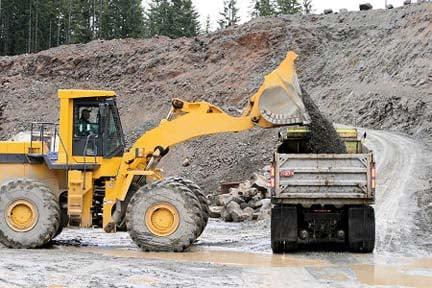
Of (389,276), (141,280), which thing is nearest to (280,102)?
(389,276)

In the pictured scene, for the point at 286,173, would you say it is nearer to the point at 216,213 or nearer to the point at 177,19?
the point at 216,213

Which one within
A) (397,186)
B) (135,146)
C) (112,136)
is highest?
(112,136)

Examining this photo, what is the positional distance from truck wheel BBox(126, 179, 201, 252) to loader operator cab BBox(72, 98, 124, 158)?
Answer: 1413 millimetres

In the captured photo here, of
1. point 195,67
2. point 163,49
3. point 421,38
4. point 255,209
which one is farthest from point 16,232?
point 163,49

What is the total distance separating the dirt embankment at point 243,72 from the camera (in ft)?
127

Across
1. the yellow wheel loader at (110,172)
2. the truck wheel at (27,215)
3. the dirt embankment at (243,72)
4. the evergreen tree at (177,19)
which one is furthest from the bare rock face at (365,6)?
the truck wheel at (27,215)

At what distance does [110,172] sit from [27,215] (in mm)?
1784

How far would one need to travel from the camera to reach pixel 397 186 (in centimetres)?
2255

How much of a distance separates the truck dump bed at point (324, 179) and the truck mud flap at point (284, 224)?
21cm

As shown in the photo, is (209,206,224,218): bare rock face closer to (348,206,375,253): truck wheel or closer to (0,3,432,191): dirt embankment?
(348,206,375,253): truck wheel

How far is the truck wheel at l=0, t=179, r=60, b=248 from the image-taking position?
1403 cm

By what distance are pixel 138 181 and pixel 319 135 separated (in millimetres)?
3833

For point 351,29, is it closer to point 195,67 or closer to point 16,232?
point 195,67

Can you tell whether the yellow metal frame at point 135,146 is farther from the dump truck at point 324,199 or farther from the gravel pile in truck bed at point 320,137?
the dump truck at point 324,199
